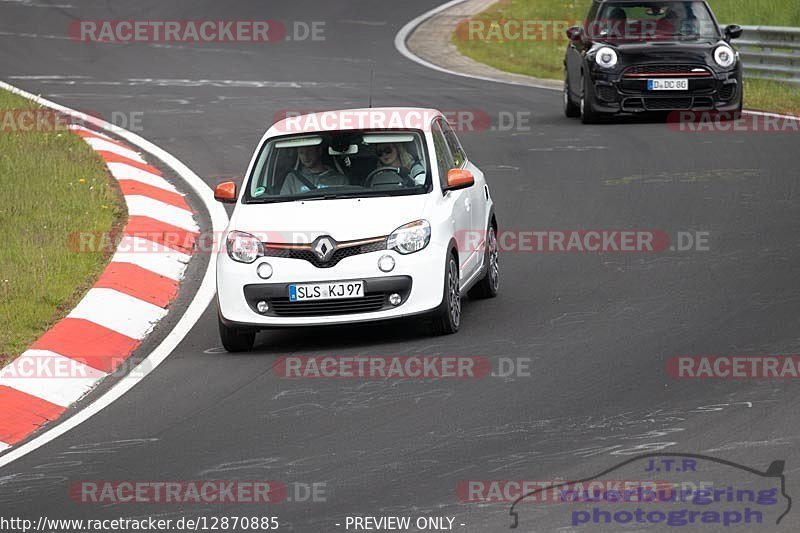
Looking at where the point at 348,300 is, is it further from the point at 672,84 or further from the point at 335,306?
the point at 672,84

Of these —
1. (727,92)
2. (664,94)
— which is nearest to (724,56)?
(727,92)

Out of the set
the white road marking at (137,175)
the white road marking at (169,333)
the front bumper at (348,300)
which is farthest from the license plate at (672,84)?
the front bumper at (348,300)

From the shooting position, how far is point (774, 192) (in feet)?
54.1

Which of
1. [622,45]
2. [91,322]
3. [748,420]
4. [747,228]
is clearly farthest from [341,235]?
[622,45]

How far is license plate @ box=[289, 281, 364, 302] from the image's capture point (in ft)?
35.9

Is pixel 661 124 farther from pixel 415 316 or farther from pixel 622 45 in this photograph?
pixel 415 316

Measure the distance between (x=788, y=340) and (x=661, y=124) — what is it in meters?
11.7

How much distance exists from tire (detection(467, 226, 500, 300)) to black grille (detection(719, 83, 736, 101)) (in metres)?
9.38

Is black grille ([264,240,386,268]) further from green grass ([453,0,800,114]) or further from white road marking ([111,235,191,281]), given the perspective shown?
green grass ([453,0,800,114])

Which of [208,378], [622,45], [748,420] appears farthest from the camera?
[622,45]

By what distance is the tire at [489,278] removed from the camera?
12570 mm

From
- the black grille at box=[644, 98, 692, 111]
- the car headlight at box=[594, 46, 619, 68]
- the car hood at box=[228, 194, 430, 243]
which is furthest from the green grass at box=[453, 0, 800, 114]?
the car hood at box=[228, 194, 430, 243]

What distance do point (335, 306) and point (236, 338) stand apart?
749 millimetres

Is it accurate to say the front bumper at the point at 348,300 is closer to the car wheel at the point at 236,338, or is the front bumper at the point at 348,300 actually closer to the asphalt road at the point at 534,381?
the car wheel at the point at 236,338
